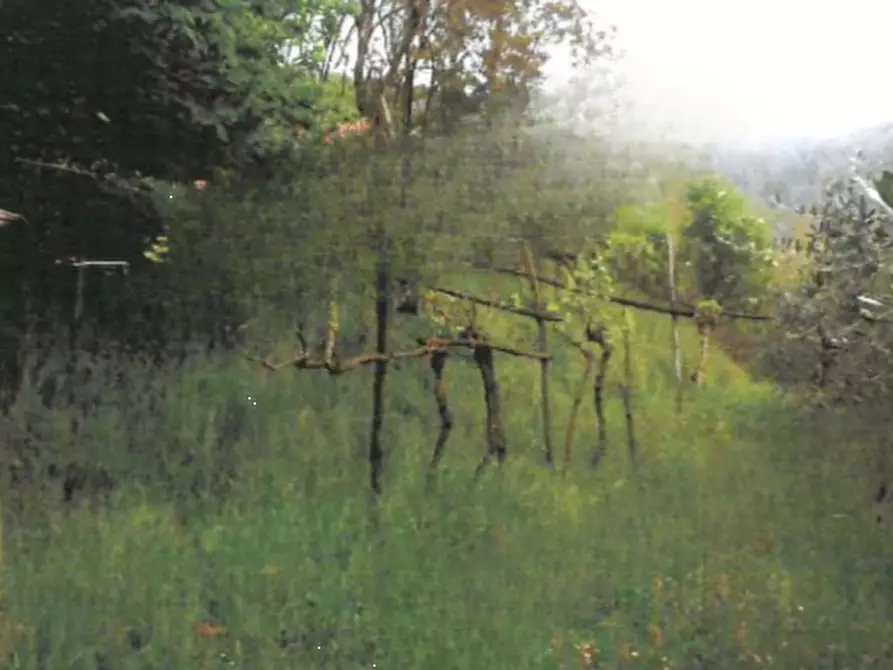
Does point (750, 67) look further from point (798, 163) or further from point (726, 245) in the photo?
point (726, 245)

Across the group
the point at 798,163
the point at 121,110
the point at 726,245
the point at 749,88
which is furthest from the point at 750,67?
the point at 121,110

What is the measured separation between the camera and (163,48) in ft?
9.12

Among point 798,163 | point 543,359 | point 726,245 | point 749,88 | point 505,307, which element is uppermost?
point 749,88

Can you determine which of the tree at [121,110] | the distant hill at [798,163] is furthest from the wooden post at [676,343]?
the tree at [121,110]

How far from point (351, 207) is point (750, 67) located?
1.05 m

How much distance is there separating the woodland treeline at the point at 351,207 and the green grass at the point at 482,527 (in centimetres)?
6

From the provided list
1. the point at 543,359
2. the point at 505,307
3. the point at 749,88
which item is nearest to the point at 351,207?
the point at 505,307

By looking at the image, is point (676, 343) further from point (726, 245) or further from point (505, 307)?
point (505, 307)

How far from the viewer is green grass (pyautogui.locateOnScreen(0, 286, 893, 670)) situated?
2545mm

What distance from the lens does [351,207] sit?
2.72m

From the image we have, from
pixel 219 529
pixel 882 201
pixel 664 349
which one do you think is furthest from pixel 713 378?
pixel 219 529

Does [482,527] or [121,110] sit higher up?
[121,110]

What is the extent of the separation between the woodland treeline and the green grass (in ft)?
0.20

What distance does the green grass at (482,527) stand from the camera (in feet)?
8.35
